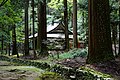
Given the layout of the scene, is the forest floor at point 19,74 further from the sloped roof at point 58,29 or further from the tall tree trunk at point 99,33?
the sloped roof at point 58,29

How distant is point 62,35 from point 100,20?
2441 cm

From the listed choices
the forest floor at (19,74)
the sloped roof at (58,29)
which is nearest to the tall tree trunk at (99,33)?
the forest floor at (19,74)

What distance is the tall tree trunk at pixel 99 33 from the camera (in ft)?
31.9

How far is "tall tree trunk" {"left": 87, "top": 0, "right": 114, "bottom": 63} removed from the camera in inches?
383

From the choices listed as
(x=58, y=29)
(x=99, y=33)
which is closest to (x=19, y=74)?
(x=99, y=33)

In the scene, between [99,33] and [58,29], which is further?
[58,29]

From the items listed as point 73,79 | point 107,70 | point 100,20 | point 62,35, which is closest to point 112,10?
point 100,20

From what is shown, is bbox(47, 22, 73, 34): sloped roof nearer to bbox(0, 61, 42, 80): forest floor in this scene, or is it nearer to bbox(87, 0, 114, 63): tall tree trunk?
bbox(0, 61, 42, 80): forest floor

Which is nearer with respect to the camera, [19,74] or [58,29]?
[19,74]

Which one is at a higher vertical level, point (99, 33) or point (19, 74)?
point (99, 33)

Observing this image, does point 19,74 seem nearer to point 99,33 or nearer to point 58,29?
point 99,33

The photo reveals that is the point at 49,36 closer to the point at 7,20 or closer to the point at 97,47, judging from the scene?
the point at 7,20

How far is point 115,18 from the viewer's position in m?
16.8

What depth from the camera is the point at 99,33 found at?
9883 millimetres
